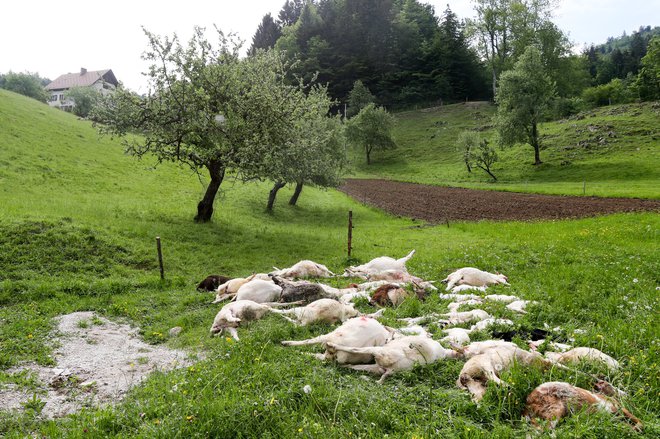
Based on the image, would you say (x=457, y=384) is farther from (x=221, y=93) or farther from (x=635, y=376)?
(x=221, y=93)

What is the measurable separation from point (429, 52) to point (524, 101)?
210 feet

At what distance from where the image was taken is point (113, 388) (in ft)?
18.5

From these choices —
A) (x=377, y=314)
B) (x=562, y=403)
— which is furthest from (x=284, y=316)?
(x=562, y=403)

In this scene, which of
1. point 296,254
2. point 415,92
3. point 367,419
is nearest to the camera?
point 367,419

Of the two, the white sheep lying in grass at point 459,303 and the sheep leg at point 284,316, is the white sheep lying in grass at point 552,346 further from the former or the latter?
the sheep leg at point 284,316

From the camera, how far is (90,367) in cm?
634

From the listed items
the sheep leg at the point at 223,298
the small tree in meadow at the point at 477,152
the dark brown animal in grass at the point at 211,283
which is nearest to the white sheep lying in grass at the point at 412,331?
the sheep leg at the point at 223,298

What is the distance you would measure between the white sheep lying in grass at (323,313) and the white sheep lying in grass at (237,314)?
29.3 inches

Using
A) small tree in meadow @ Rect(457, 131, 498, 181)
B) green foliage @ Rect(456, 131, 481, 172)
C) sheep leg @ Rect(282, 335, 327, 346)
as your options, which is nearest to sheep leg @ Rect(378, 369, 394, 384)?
sheep leg @ Rect(282, 335, 327, 346)

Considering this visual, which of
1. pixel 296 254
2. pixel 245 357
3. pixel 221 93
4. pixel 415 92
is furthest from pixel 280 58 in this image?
pixel 415 92

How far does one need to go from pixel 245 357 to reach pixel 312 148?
17410mm

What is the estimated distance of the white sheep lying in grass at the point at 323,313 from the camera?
282 inches

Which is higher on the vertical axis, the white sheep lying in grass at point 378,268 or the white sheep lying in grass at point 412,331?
the white sheep lying in grass at point 412,331

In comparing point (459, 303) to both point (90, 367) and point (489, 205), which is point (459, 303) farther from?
point (489, 205)
